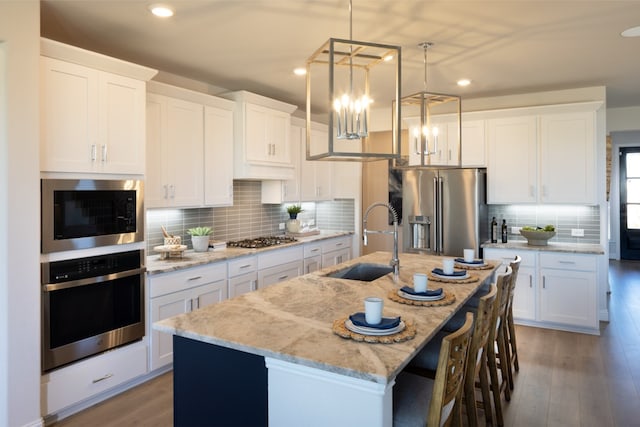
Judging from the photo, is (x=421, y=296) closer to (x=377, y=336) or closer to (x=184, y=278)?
(x=377, y=336)

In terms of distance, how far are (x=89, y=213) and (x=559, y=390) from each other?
3518 millimetres

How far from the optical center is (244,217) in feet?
16.6

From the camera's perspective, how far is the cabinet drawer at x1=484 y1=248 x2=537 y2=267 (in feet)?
15.4

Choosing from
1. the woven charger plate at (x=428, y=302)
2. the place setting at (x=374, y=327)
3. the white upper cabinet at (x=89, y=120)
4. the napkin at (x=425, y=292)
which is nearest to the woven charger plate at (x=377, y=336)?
the place setting at (x=374, y=327)

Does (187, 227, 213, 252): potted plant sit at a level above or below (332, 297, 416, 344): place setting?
above

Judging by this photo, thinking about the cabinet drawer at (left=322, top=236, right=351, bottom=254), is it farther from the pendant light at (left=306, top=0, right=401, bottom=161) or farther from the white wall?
the white wall

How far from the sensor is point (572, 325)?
454 centimetres

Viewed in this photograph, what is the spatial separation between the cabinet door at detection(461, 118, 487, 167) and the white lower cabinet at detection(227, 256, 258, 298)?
9.03 feet

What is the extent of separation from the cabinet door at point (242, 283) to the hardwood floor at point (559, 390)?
890 mm

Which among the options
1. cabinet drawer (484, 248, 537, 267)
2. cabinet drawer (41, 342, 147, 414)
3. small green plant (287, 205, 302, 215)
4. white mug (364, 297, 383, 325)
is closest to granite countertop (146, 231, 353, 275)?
cabinet drawer (41, 342, 147, 414)

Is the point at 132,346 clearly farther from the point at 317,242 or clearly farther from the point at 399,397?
the point at 317,242

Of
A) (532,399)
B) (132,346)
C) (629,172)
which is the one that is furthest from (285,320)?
(629,172)

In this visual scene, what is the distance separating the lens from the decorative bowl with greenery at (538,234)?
15.8 ft

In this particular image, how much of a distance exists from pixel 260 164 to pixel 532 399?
125 inches
